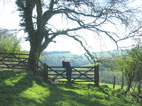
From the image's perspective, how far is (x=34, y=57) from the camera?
14469mm

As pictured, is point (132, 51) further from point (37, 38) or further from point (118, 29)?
point (37, 38)

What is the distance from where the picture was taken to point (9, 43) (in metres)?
36.3

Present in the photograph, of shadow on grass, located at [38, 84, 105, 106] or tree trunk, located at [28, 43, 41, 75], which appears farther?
tree trunk, located at [28, 43, 41, 75]

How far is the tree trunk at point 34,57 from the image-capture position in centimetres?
1350

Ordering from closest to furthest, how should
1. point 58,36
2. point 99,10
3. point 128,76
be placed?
point 99,10 → point 58,36 → point 128,76

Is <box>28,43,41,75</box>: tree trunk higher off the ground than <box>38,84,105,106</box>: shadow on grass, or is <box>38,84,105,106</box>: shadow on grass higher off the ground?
<box>28,43,41,75</box>: tree trunk

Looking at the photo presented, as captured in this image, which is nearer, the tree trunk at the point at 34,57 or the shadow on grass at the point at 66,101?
the shadow on grass at the point at 66,101

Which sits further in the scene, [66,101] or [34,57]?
[34,57]

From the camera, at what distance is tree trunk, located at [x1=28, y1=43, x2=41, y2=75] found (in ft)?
44.3

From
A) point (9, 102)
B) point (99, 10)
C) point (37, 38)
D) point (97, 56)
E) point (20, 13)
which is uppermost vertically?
point (20, 13)

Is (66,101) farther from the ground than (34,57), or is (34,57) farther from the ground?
(34,57)

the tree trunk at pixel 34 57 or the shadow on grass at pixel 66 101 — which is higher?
the tree trunk at pixel 34 57

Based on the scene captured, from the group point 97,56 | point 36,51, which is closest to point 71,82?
point 97,56

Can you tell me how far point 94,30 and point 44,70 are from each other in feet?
18.5
